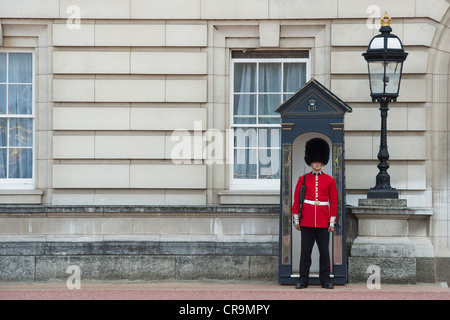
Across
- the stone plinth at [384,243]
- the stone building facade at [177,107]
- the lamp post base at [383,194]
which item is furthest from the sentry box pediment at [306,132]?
the stone building facade at [177,107]

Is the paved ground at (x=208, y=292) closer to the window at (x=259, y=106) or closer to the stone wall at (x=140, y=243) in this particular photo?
the stone wall at (x=140, y=243)

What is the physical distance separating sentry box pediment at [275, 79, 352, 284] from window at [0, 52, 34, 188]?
367cm

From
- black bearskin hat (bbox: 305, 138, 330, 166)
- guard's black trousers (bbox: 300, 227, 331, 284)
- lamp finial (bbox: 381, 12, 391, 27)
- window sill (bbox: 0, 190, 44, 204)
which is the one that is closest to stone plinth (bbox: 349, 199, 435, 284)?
guard's black trousers (bbox: 300, 227, 331, 284)

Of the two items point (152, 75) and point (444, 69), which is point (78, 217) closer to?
point (152, 75)

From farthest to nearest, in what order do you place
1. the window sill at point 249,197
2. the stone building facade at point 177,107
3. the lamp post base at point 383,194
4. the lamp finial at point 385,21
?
the window sill at point 249,197 → the stone building facade at point 177,107 → the lamp finial at point 385,21 → the lamp post base at point 383,194

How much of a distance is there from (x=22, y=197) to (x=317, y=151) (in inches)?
162

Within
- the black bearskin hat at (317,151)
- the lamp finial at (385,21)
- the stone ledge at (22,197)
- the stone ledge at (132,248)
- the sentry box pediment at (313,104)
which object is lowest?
the stone ledge at (132,248)

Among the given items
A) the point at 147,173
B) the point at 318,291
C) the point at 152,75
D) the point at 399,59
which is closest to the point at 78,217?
the point at 147,173

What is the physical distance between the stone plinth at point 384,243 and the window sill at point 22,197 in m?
4.18

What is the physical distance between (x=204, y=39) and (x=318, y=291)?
12.6ft

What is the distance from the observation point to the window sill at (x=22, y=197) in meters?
14.6

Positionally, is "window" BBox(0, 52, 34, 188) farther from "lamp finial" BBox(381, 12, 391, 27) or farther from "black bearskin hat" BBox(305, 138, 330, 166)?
"lamp finial" BBox(381, 12, 391, 27)

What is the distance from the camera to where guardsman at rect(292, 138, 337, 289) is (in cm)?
1303

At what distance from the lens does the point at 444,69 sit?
14.6 metres
